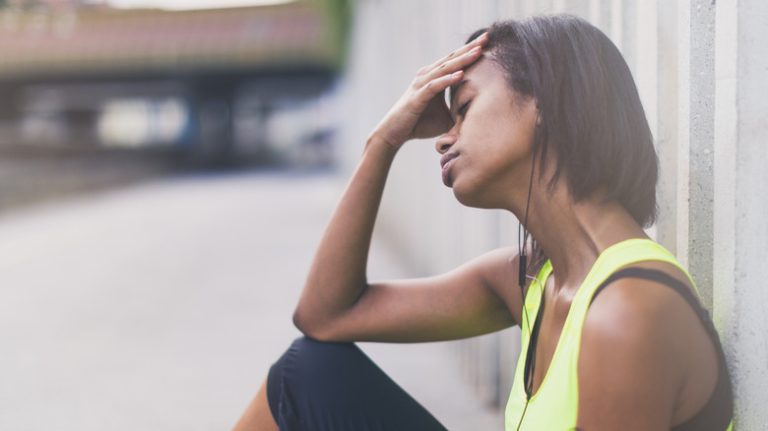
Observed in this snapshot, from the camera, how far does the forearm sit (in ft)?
6.81

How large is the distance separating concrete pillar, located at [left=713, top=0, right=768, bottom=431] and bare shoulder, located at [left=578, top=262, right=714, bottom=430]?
0.81 feet

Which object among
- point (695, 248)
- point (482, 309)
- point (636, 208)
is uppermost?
point (636, 208)

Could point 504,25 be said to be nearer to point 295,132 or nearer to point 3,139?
point 3,139

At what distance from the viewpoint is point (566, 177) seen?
1.44m

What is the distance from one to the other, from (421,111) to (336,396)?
2.16ft

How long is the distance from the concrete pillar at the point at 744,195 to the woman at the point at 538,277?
83 mm

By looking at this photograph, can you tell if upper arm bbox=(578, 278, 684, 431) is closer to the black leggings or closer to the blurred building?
the black leggings

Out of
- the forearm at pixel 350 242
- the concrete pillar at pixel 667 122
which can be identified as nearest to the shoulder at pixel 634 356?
the concrete pillar at pixel 667 122

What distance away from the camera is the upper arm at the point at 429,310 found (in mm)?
2012

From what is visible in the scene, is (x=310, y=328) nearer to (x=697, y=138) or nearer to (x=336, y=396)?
(x=336, y=396)

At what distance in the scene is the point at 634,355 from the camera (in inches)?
45.6

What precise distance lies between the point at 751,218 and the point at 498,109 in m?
0.44

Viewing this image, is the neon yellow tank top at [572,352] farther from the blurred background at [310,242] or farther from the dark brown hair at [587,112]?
the blurred background at [310,242]

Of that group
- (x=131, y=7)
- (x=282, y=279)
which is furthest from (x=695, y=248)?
(x=131, y=7)
